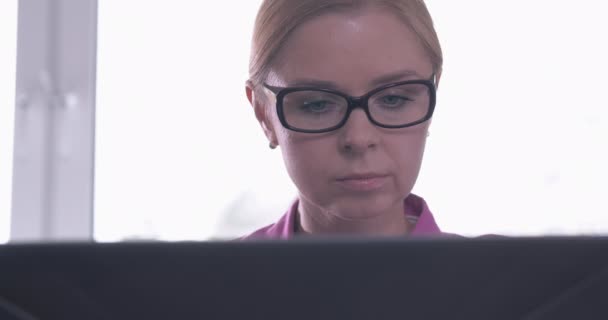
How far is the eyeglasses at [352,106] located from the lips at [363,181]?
0.26ft

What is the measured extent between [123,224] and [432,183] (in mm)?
980

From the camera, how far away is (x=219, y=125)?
1931mm

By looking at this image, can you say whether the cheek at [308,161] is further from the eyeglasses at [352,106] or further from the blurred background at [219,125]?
the blurred background at [219,125]

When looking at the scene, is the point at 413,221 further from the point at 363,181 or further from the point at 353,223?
the point at 363,181

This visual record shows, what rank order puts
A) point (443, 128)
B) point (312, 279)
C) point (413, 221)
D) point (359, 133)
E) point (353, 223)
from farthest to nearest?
point (443, 128)
point (413, 221)
point (353, 223)
point (359, 133)
point (312, 279)

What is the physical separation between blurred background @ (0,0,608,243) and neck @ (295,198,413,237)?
850 millimetres

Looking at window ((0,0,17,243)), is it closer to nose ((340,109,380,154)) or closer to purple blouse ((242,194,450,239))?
purple blouse ((242,194,450,239))

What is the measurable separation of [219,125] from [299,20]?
101 cm

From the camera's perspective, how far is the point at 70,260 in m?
0.35

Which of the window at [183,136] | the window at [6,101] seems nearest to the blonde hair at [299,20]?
the window at [183,136]

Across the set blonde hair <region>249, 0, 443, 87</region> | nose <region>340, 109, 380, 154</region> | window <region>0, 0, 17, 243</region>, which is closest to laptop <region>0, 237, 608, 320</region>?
nose <region>340, 109, 380, 154</region>

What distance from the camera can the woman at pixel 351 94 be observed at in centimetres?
91

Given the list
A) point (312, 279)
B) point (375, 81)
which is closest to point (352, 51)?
point (375, 81)

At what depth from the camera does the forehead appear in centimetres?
91
